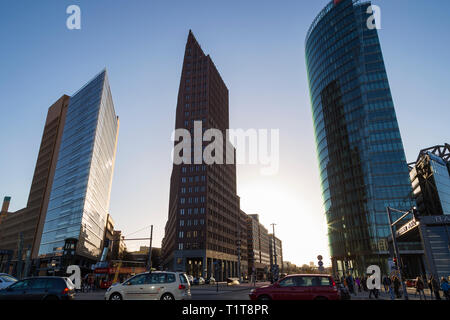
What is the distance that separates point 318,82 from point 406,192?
4330cm

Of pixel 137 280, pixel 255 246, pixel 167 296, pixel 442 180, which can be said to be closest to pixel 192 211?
pixel 442 180

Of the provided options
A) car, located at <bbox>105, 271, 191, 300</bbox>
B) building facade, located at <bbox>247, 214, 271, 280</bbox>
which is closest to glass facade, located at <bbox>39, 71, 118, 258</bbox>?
car, located at <bbox>105, 271, 191, 300</bbox>

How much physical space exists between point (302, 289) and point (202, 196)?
76.2 metres

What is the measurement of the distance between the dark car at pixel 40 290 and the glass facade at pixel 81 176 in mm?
74157

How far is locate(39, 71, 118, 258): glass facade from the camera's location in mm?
82812

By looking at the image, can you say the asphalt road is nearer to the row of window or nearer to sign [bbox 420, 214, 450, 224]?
sign [bbox 420, 214, 450, 224]

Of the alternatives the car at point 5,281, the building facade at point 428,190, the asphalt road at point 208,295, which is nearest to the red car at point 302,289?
the asphalt road at point 208,295

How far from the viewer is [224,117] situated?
399 ft

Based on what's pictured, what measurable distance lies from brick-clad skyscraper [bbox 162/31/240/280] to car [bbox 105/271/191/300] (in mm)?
63213

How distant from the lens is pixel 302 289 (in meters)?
13.3

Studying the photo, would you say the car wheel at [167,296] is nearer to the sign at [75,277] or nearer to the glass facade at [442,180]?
the sign at [75,277]

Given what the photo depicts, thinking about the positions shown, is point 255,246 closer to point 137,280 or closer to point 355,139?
point 355,139
